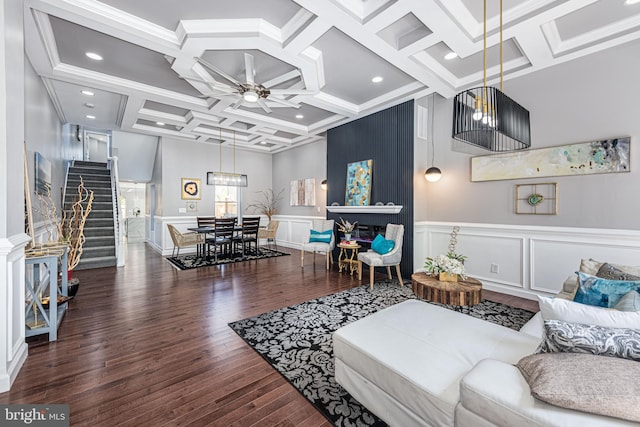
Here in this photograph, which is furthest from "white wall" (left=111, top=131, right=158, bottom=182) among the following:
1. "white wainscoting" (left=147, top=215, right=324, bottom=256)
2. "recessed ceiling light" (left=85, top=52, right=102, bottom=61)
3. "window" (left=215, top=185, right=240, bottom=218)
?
"recessed ceiling light" (left=85, top=52, right=102, bottom=61)

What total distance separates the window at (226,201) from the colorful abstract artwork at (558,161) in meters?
6.91

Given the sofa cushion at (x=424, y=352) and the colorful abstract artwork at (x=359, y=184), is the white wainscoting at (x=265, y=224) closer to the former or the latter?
Result: the colorful abstract artwork at (x=359, y=184)

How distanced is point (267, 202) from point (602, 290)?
846 cm

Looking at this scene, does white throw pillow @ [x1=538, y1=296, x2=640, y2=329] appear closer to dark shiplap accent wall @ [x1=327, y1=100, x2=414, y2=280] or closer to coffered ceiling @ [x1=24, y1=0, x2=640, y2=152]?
coffered ceiling @ [x1=24, y1=0, x2=640, y2=152]

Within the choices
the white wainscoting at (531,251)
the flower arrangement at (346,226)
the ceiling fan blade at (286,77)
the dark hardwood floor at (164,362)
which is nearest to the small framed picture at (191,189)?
the dark hardwood floor at (164,362)

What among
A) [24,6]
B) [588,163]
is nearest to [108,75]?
[24,6]

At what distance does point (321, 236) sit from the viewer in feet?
19.6

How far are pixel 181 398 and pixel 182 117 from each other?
19.4 feet

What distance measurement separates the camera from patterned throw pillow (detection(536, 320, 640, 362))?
3.68 feet

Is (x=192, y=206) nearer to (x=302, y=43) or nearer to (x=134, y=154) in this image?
(x=134, y=154)

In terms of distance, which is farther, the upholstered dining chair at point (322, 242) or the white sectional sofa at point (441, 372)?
the upholstered dining chair at point (322, 242)

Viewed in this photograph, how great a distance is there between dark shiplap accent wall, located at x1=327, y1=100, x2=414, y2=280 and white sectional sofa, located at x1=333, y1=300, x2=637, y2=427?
9.38 ft

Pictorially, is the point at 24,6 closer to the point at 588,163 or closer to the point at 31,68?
the point at 31,68

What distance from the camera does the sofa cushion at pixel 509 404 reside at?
962 millimetres
